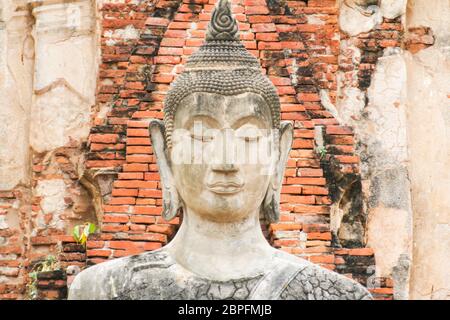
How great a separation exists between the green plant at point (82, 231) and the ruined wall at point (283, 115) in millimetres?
97

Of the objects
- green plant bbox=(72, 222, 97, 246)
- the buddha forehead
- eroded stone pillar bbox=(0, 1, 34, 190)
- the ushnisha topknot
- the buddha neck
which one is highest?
eroded stone pillar bbox=(0, 1, 34, 190)

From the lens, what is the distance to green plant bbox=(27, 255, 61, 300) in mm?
13345

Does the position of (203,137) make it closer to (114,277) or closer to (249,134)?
(249,134)

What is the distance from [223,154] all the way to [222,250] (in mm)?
547

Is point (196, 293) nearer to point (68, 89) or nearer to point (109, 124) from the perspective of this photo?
point (109, 124)

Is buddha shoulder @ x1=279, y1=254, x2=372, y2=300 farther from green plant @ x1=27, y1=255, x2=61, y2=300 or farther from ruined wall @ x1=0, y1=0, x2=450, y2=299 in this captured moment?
green plant @ x1=27, y1=255, x2=61, y2=300

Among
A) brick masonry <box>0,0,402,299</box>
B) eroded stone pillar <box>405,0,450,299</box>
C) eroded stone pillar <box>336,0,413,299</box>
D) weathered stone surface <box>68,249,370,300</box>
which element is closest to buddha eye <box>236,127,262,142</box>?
weathered stone surface <box>68,249,370,300</box>

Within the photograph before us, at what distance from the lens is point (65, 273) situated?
41.8ft

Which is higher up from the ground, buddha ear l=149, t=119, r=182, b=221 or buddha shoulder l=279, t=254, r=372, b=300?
buddha ear l=149, t=119, r=182, b=221

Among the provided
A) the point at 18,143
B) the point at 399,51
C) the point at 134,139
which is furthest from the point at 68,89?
the point at 399,51

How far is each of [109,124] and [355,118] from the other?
2078mm

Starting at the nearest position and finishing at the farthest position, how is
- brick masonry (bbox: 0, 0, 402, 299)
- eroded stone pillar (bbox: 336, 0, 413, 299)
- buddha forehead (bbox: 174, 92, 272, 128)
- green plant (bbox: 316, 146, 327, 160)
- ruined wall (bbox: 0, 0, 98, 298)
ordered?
buddha forehead (bbox: 174, 92, 272, 128), brick masonry (bbox: 0, 0, 402, 299), green plant (bbox: 316, 146, 327, 160), eroded stone pillar (bbox: 336, 0, 413, 299), ruined wall (bbox: 0, 0, 98, 298)

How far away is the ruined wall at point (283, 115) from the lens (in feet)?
42.7

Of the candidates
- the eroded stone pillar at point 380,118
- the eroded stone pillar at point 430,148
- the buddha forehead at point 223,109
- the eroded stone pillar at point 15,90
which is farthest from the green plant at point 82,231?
the buddha forehead at point 223,109
